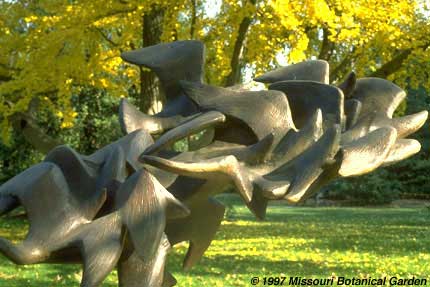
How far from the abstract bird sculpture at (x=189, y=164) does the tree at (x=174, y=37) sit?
239 inches

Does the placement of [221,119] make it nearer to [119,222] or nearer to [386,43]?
[119,222]

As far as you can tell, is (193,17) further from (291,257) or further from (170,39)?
(291,257)

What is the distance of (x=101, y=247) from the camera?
1.56 meters

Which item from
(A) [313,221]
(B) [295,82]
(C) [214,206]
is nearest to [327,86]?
(B) [295,82]

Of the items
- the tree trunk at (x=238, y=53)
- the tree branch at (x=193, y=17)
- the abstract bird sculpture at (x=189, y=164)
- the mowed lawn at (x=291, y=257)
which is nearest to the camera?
the abstract bird sculpture at (x=189, y=164)

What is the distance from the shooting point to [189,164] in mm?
1579

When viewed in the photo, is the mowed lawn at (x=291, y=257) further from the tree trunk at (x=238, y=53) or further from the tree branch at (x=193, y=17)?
the tree branch at (x=193, y=17)

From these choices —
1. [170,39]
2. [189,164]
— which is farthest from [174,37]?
[189,164]

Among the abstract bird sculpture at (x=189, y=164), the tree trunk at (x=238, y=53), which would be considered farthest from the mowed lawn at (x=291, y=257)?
the abstract bird sculpture at (x=189, y=164)

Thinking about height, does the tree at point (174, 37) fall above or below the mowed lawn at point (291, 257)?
above

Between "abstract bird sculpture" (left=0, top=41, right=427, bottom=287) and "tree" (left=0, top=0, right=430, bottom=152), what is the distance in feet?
19.9

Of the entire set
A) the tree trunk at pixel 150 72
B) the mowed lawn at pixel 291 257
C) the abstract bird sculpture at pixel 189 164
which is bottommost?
the mowed lawn at pixel 291 257

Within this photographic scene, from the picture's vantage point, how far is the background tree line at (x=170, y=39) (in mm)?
8781

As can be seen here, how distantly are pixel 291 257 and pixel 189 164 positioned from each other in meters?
8.79
